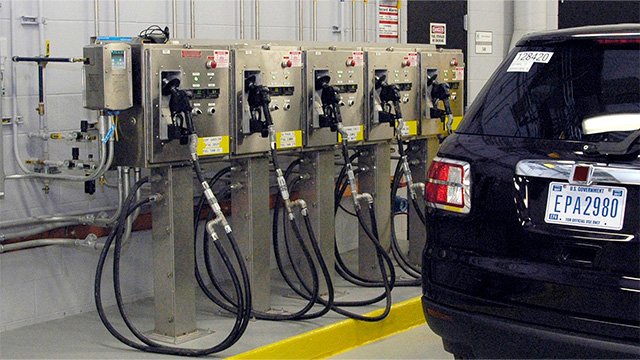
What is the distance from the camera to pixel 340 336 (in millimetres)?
4980

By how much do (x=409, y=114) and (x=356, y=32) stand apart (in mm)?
1244

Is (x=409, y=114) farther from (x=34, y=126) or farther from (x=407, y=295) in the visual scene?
(x=34, y=126)

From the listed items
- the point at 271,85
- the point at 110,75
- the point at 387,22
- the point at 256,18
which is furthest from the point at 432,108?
the point at 110,75

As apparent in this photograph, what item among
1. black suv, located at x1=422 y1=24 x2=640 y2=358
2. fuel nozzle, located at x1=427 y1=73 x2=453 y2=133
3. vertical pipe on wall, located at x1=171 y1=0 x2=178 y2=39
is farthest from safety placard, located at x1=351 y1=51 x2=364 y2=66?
black suv, located at x1=422 y1=24 x2=640 y2=358

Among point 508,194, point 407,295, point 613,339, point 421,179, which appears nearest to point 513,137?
point 508,194

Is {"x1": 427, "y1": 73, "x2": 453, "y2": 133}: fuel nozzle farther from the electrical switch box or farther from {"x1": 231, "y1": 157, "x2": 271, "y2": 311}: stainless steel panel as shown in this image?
the electrical switch box

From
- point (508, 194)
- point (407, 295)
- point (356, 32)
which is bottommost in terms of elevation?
point (407, 295)

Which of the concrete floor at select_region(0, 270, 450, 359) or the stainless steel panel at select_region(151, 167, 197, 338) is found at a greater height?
the stainless steel panel at select_region(151, 167, 197, 338)

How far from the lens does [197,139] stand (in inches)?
177

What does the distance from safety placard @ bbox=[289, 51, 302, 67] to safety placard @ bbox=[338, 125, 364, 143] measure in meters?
0.54

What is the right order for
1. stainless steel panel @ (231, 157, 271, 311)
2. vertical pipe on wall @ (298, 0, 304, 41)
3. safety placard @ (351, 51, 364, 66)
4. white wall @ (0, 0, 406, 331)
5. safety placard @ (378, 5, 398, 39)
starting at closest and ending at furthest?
white wall @ (0, 0, 406, 331), stainless steel panel @ (231, 157, 271, 311), safety placard @ (351, 51, 364, 66), vertical pipe on wall @ (298, 0, 304, 41), safety placard @ (378, 5, 398, 39)

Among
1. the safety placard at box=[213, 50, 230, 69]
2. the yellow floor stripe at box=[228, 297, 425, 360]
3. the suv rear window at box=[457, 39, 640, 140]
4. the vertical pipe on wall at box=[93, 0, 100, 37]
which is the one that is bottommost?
the yellow floor stripe at box=[228, 297, 425, 360]

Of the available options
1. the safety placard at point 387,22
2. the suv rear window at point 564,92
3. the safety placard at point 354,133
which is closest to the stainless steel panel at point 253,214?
the safety placard at point 354,133

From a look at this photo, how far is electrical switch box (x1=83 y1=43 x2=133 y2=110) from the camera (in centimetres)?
425
